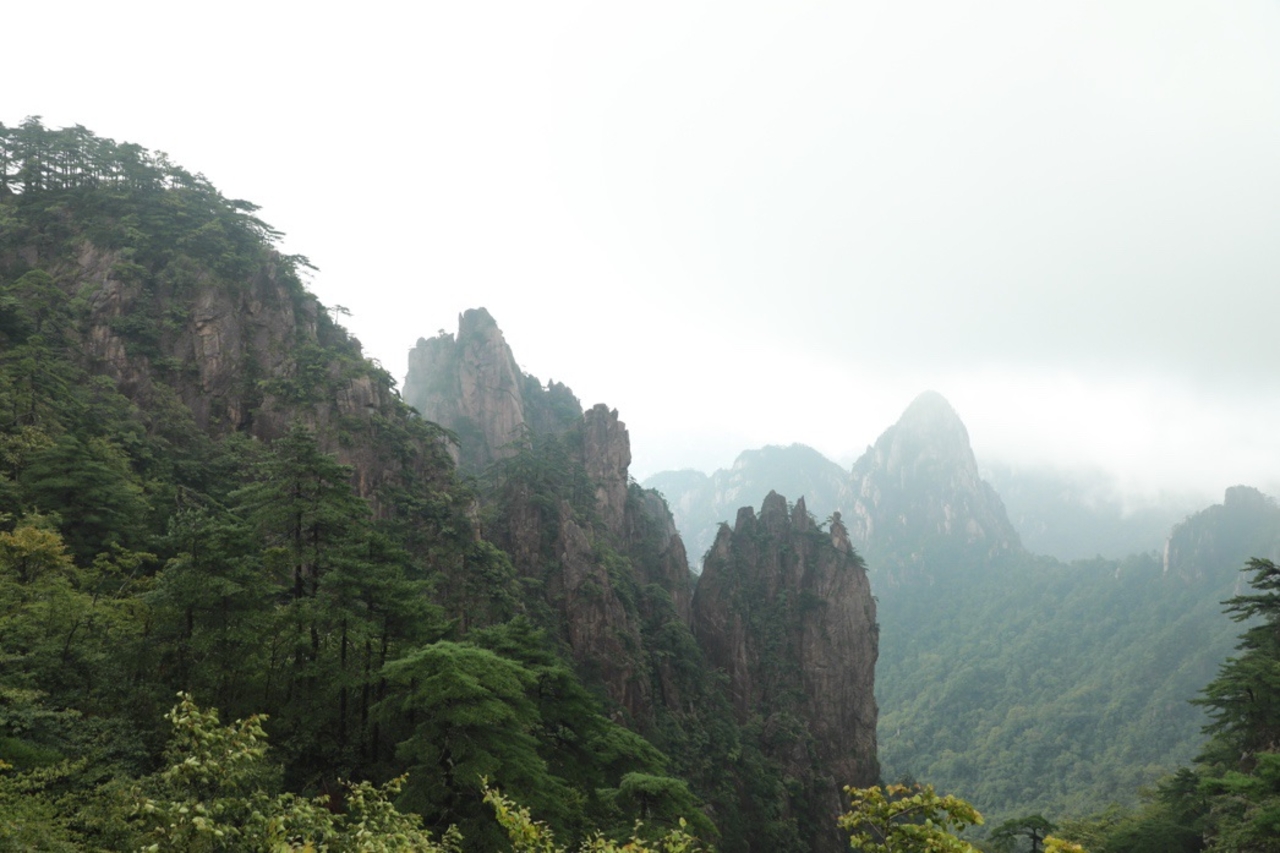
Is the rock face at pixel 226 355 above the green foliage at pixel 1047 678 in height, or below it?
above

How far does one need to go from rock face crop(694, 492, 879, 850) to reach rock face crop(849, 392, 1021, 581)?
391ft

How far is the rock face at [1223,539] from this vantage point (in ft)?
434

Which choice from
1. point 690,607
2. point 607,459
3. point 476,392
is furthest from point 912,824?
point 476,392

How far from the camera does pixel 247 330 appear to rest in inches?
1479

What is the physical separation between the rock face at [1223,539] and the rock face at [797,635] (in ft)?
401

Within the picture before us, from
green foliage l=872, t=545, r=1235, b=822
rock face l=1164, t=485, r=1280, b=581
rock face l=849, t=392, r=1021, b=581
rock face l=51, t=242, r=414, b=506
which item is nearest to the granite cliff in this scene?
rock face l=51, t=242, r=414, b=506

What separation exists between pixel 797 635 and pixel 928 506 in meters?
143

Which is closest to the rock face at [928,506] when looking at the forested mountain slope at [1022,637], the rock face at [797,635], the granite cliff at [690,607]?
the forested mountain slope at [1022,637]

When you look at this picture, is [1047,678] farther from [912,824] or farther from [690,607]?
[912,824]

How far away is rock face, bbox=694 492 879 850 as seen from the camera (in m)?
54.2

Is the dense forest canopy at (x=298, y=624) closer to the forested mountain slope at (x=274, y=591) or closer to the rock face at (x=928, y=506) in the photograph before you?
the forested mountain slope at (x=274, y=591)

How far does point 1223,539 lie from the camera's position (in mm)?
136625

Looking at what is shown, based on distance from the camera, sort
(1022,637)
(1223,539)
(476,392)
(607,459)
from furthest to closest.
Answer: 1. (1223,539)
2. (1022,637)
3. (476,392)
4. (607,459)

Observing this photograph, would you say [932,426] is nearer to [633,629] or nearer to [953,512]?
[953,512]
